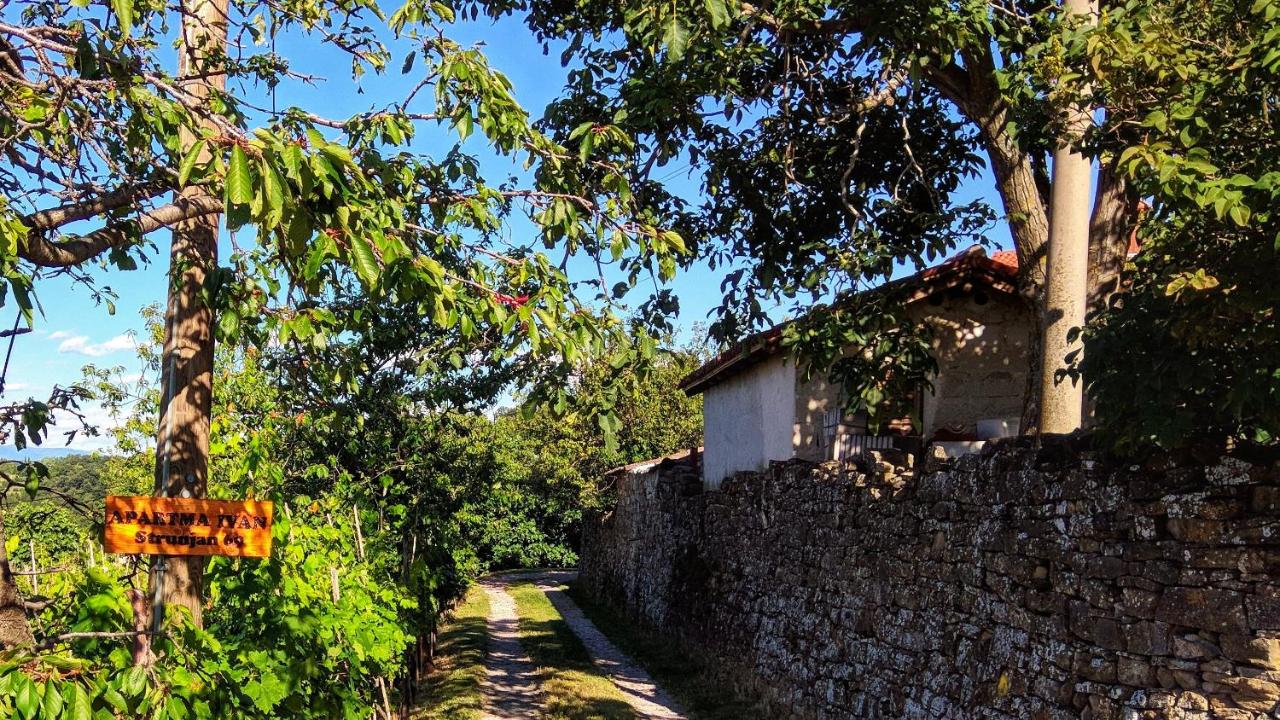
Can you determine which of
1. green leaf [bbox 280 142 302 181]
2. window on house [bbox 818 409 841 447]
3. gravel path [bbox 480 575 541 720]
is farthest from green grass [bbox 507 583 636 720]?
green leaf [bbox 280 142 302 181]

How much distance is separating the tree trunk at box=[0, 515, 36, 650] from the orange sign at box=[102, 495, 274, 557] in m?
0.44

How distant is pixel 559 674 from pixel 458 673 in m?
1.31

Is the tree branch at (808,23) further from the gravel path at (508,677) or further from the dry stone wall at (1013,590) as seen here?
the gravel path at (508,677)

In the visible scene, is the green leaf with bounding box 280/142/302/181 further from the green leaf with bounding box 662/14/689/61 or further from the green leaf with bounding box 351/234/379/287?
the green leaf with bounding box 662/14/689/61

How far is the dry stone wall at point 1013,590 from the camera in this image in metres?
4.62

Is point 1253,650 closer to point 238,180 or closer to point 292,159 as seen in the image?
point 292,159

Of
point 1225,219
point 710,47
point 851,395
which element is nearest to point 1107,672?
point 1225,219

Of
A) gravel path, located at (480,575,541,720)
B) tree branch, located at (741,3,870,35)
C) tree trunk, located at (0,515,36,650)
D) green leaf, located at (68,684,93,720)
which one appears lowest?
gravel path, located at (480,575,541,720)

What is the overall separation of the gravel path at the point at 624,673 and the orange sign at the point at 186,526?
713 cm

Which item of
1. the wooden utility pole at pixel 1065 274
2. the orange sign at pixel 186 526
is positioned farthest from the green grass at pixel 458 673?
the orange sign at pixel 186 526

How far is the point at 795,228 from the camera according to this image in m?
10.6

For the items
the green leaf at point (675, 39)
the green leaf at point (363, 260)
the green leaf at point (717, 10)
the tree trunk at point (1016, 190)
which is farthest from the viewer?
the tree trunk at point (1016, 190)

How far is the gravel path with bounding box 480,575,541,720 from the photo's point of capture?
11.4 metres

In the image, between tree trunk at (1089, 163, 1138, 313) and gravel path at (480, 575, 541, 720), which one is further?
gravel path at (480, 575, 541, 720)
